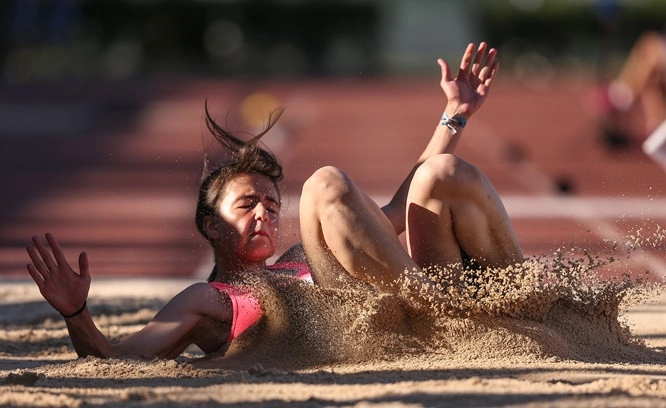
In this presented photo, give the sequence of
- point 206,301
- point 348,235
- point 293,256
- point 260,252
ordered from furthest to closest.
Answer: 1. point 293,256
2. point 260,252
3. point 206,301
4. point 348,235

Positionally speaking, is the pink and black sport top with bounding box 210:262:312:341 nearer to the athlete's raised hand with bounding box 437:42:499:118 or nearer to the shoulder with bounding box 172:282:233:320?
the shoulder with bounding box 172:282:233:320

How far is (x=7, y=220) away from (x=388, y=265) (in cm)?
653

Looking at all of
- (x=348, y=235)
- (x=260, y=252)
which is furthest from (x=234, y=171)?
(x=348, y=235)

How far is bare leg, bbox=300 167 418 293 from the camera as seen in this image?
3924 mm

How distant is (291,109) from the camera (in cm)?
1956

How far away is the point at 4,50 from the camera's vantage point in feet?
83.5

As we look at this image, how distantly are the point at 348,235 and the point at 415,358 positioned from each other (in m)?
0.48

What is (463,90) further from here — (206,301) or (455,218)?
(206,301)

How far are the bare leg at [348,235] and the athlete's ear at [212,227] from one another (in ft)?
1.29

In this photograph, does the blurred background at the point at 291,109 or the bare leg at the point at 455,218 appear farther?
the blurred background at the point at 291,109

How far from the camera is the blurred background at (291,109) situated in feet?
30.5

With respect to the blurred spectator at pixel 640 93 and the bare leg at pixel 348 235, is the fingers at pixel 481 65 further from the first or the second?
the blurred spectator at pixel 640 93

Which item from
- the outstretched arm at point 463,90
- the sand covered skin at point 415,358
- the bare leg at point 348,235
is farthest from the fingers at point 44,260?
the outstretched arm at point 463,90

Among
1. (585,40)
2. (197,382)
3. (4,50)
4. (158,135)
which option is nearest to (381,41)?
(585,40)
